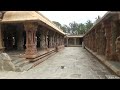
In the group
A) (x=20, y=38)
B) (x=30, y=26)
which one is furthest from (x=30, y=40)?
(x=20, y=38)

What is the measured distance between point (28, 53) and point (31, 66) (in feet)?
4.38

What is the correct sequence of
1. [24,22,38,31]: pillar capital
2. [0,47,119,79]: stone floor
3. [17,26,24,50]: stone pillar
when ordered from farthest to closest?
[17,26,24,50]: stone pillar < [24,22,38,31]: pillar capital < [0,47,119,79]: stone floor

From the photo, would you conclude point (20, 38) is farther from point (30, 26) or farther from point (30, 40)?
point (30, 26)

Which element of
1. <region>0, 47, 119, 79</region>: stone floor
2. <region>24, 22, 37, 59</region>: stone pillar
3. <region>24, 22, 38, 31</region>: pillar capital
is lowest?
<region>0, 47, 119, 79</region>: stone floor

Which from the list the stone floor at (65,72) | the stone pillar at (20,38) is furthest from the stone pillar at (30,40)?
the stone pillar at (20,38)

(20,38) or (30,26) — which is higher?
(30,26)

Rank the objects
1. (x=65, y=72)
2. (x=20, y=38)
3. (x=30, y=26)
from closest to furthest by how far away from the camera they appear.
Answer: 1. (x=65, y=72)
2. (x=30, y=26)
3. (x=20, y=38)

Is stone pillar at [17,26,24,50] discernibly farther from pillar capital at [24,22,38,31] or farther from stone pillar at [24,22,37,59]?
pillar capital at [24,22,38,31]

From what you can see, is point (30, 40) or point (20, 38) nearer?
point (30, 40)

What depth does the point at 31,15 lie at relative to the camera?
39.3 ft

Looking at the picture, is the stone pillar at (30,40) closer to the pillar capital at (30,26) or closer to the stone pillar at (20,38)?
the pillar capital at (30,26)

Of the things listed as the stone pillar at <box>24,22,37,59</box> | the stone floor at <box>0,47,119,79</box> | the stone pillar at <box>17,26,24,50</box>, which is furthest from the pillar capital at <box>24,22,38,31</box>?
the stone pillar at <box>17,26,24,50</box>
